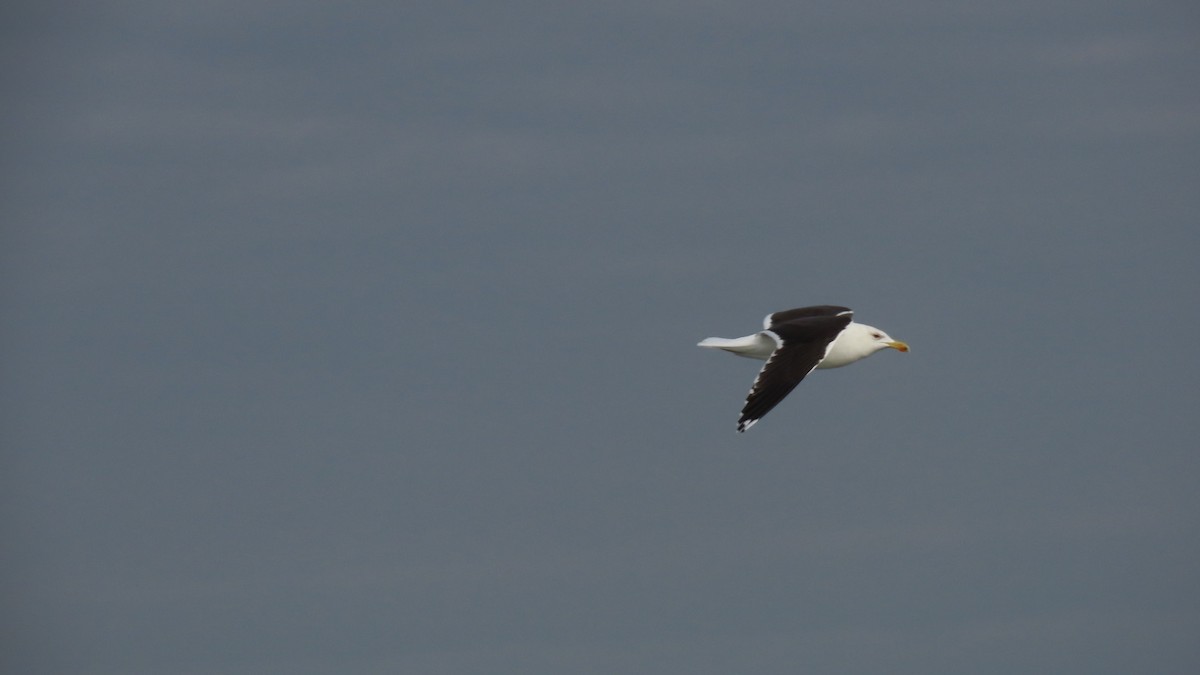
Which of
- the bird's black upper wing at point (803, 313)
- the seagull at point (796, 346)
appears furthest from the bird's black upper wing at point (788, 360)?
the bird's black upper wing at point (803, 313)

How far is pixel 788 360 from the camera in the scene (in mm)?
28094

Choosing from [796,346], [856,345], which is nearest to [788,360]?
[796,346]

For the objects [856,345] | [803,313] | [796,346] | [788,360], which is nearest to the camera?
[788,360]

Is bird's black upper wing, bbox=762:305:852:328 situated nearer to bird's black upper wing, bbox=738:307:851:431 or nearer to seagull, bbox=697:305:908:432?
seagull, bbox=697:305:908:432

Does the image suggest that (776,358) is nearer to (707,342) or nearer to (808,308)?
(707,342)

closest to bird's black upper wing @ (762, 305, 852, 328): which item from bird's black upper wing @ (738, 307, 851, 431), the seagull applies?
the seagull

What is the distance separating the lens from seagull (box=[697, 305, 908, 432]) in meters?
27.2

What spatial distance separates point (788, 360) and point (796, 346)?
0.67 m

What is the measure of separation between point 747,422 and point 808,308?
685 centimetres

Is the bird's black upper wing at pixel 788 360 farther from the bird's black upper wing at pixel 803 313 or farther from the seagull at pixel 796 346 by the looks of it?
the bird's black upper wing at pixel 803 313

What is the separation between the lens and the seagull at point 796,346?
27.2 metres

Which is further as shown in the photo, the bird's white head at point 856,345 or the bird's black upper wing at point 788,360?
the bird's white head at point 856,345

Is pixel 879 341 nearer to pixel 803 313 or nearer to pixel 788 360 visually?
pixel 803 313

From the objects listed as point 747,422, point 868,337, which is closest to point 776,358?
point 747,422
